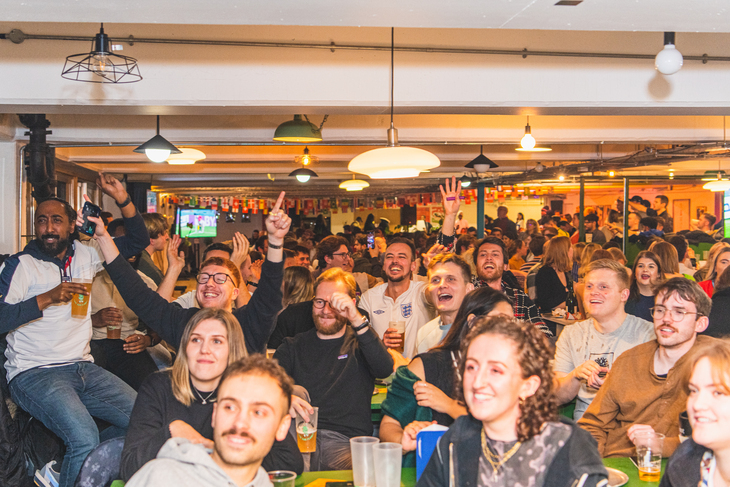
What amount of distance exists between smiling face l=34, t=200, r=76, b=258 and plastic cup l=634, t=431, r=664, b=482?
3181 millimetres

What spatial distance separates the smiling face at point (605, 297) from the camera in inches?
140

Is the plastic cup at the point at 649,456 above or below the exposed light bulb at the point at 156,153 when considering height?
below

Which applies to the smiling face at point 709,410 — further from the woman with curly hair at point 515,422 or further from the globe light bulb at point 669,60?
the globe light bulb at point 669,60

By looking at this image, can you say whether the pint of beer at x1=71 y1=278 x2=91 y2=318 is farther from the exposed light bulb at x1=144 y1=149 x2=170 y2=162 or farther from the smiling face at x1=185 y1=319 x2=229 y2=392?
the exposed light bulb at x1=144 y1=149 x2=170 y2=162

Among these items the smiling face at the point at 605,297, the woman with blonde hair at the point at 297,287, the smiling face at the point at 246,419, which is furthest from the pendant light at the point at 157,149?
the smiling face at the point at 246,419

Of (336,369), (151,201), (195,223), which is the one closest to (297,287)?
(336,369)

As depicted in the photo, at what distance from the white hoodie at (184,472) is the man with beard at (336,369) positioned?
1.32 metres

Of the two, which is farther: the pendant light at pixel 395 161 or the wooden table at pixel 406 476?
the pendant light at pixel 395 161

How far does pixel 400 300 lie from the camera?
4.70m

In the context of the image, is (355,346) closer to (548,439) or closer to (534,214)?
(548,439)

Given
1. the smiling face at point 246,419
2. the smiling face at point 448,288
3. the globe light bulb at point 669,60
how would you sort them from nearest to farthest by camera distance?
1. the smiling face at point 246,419
2. the smiling face at point 448,288
3. the globe light bulb at point 669,60

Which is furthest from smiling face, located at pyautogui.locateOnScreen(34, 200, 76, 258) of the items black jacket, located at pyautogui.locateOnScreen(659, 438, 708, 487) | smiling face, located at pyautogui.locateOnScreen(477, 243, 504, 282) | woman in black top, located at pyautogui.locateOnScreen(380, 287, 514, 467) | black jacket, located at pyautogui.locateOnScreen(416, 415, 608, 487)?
black jacket, located at pyautogui.locateOnScreen(659, 438, 708, 487)

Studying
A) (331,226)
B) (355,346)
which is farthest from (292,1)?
(331,226)

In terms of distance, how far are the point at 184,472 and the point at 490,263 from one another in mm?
3563
